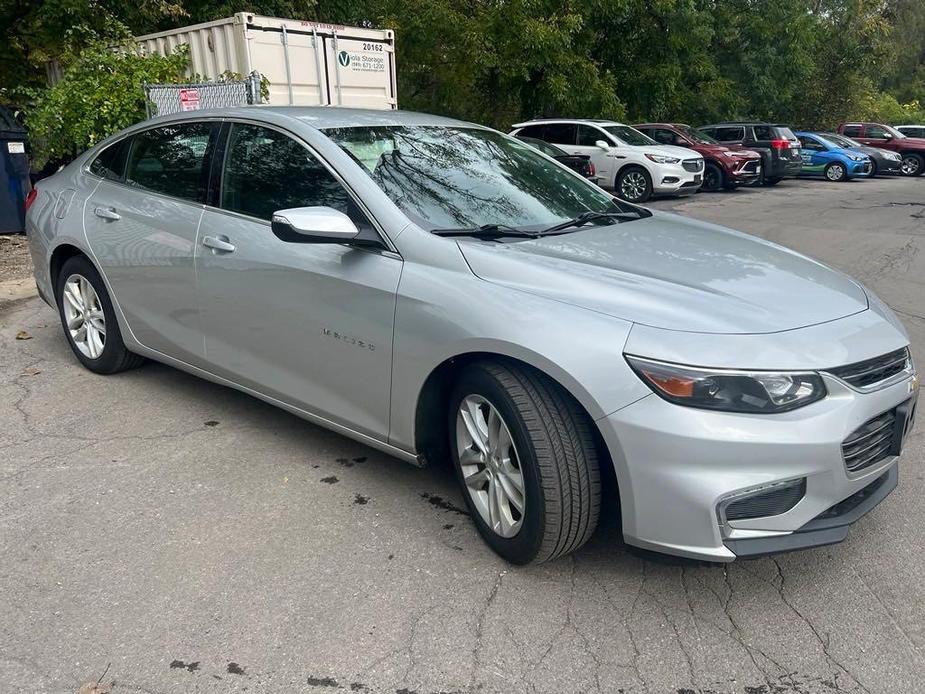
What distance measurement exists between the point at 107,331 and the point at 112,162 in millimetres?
993

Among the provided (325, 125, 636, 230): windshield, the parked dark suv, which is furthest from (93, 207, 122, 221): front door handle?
the parked dark suv

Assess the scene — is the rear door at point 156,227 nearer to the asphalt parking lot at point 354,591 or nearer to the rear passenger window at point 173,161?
the rear passenger window at point 173,161

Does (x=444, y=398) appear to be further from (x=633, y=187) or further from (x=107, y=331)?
(x=633, y=187)

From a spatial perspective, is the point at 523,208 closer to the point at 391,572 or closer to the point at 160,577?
the point at 391,572

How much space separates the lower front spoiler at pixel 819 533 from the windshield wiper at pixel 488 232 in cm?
147

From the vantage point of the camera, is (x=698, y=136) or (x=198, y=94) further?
(x=698, y=136)

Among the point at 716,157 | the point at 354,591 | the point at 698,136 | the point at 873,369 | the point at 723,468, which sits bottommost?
the point at 716,157

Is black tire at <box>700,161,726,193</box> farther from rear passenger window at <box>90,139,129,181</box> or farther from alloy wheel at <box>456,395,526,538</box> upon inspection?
alloy wheel at <box>456,395,526,538</box>

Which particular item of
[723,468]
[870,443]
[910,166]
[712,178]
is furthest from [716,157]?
[723,468]

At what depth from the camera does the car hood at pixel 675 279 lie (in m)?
2.71

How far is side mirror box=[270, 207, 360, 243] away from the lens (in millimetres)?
3158

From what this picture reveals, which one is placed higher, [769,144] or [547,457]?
[547,457]

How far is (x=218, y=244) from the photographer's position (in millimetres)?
3861

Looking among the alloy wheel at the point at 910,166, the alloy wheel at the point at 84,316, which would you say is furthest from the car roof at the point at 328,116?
the alloy wheel at the point at 910,166
